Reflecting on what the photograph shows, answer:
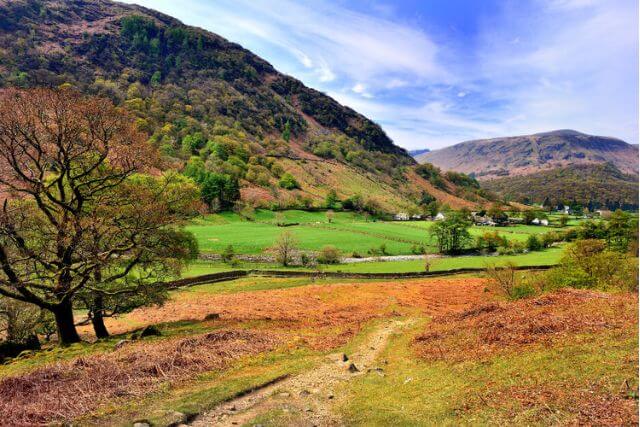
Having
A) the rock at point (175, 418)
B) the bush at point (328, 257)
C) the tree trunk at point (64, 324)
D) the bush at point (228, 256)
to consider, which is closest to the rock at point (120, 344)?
the tree trunk at point (64, 324)

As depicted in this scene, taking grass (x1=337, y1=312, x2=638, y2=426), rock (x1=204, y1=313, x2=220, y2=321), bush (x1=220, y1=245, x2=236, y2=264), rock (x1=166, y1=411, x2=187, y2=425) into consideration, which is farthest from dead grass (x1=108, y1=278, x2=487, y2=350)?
bush (x1=220, y1=245, x2=236, y2=264)

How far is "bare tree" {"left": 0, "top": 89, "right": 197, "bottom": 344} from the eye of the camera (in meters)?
17.4

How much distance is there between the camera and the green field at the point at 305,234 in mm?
81887

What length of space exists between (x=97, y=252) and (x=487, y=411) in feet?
63.6

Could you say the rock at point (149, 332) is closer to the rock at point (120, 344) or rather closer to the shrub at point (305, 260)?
the rock at point (120, 344)

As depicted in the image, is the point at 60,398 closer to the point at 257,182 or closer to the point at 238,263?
the point at 238,263

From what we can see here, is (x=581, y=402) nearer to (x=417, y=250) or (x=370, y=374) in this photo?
(x=370, y=374)

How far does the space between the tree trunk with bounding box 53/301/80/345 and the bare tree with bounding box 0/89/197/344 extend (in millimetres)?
54

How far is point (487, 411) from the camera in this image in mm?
9469

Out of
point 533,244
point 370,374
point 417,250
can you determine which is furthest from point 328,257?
point 533,244

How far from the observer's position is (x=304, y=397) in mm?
11867

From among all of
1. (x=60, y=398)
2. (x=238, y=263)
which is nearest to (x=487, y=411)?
(x=60, y=398)

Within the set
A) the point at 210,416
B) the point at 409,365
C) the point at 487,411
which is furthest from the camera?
the point at 409,365

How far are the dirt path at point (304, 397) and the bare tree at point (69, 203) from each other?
40.9ft
